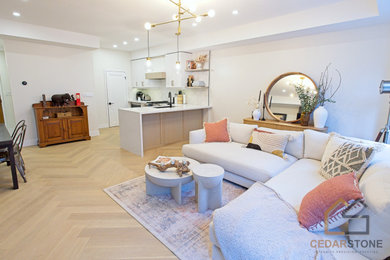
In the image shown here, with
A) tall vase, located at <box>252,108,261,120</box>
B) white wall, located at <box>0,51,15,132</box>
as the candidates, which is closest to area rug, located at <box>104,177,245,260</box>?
tall vase, located at <box>252,108,261,120</box>

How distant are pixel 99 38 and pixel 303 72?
5130 millimetres

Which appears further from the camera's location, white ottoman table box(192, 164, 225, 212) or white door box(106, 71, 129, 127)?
white door box(106, 71, 129, 127)

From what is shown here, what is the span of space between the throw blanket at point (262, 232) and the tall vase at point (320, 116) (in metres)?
2.41

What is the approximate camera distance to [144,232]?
2100 millimetres

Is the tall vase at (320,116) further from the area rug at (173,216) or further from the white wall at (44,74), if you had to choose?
the white wall at (44,74)

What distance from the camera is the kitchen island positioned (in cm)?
436

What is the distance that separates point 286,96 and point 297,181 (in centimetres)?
246

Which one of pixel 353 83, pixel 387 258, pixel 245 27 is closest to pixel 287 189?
pixel 387 258

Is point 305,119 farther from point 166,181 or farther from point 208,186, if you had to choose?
point 166,181

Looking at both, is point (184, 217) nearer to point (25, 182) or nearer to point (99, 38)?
point (25, 182)

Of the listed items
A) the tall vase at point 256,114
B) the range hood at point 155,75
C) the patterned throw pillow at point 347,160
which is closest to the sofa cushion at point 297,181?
the patterned throw pillow at point 347,160

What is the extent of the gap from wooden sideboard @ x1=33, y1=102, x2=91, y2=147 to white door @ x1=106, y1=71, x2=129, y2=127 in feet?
5.58

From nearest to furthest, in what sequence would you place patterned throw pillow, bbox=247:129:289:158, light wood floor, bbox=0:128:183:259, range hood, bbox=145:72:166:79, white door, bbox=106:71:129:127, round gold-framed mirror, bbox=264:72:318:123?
1. light wood floor, bbox=0:128:183:259
2. patterned throw pillow, bbox=247:129:289:158
3. round gold-framed mirror, bbox=264:72:318:123
4. range hood, bbox=145:72:166:79
5. white door, bbox=106:71:129:127

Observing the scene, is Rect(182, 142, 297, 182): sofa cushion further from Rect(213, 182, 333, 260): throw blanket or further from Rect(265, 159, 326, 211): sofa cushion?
Rect(213, 182, 333, 260): throw blanket
